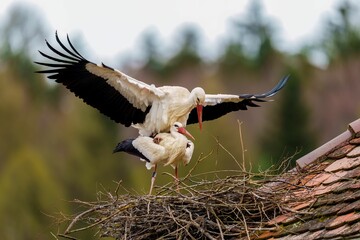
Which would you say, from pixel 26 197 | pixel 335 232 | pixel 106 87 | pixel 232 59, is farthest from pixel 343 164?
pixel 232 59

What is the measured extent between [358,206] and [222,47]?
60.1 metres

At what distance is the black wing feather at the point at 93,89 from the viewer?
34.3 feet

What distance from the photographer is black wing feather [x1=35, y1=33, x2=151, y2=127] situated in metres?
10.5

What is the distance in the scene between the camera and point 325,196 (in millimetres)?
7941

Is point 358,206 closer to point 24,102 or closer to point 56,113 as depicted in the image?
point 24,102

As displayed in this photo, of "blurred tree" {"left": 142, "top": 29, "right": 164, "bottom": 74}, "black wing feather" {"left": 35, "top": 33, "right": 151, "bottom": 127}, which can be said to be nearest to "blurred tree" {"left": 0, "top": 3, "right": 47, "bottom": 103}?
"blurred tree" {"left": 142, "top": 29, "right": 164, "bottom": 74}

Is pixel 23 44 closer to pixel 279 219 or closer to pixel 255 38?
pixel 255 38

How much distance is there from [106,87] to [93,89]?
0.13 m

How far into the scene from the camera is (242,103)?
36.0ft

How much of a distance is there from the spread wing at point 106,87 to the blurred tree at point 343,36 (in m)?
47.1

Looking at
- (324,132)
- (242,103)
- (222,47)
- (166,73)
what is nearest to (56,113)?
(166,73)

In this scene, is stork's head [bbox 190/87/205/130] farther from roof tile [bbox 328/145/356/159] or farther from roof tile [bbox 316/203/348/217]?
roof tile [bbox 316/203/348/217]

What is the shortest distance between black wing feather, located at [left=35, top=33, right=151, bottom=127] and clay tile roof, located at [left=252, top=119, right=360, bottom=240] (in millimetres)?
2038

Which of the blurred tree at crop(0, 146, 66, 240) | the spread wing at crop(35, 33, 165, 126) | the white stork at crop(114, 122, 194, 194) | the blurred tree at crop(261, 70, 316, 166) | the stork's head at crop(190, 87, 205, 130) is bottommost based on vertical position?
the blurred tree at crop(261, 70, 316, 166)
